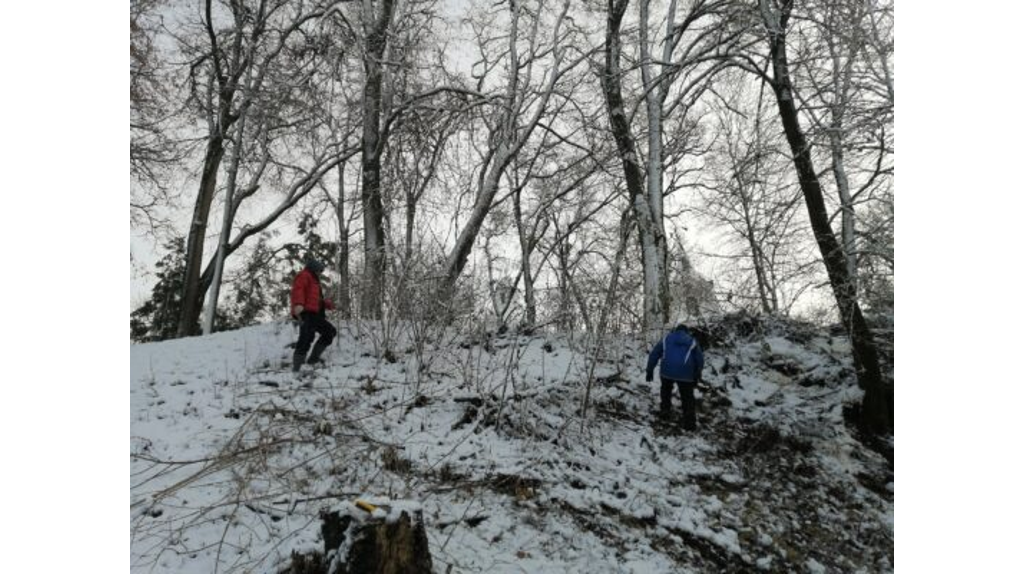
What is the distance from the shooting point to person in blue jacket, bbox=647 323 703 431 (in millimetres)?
5242

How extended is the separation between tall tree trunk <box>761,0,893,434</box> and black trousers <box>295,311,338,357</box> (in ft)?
15.4

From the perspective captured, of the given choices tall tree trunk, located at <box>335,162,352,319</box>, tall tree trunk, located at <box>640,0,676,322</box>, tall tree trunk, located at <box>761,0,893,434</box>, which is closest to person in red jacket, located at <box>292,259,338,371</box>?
tall tree trunk, located at <box>335,162,352,319</box>

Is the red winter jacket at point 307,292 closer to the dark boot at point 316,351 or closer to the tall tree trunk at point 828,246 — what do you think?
the dark boot at point 316,351

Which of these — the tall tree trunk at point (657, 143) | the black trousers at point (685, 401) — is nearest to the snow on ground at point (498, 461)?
the black trousers at point (685, 401)

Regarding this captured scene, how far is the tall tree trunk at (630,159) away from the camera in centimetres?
724

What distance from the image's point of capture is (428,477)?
376 cm

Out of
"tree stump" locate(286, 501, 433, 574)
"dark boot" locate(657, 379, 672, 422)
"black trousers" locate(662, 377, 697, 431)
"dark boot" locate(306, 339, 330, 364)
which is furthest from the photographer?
"dark boot" locate(306, 339, 330, 364)

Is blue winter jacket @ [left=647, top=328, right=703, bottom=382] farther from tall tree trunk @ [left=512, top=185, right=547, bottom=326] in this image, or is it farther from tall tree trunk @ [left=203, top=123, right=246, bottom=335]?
tall tree trunk @ [left=203, top=123, right=246, bottom=335]

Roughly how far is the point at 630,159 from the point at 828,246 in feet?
11.0

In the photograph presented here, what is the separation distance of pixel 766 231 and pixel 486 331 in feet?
10.8

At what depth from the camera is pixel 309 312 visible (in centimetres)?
545

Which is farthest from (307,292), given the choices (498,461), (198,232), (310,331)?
(198,232)
